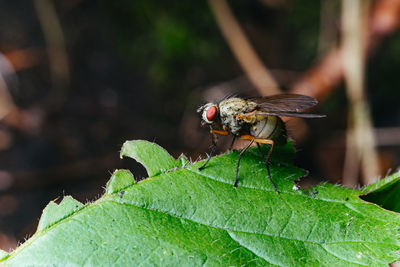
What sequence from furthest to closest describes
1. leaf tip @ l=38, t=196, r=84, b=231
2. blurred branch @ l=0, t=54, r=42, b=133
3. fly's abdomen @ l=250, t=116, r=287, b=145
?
blurred branch @ l=0, t=54, r=42, b=133 → fly's abdomen @ l=250, t=116, r=287, b=145 → leaf tip @ l=38, t=196, r=84, b=231

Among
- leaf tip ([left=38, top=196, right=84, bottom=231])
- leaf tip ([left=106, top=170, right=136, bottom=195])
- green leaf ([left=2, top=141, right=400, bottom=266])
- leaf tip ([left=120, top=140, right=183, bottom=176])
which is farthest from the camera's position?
leaf tip ([left=120, top=140, right=183, bottom=176])

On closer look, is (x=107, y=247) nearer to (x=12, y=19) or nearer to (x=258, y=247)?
(x=258, y=247)

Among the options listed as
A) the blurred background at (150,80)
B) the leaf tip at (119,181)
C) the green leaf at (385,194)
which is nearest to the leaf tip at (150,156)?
the leaf tip at (119,181)

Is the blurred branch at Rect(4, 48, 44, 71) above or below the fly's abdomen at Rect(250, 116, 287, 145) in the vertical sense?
above

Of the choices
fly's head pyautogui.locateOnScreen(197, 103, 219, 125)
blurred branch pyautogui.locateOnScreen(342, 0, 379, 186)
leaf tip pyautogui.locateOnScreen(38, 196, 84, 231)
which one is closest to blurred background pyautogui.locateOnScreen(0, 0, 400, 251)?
blurred branch pyautogui.locateOnScreen(342, 0, 379, 186)

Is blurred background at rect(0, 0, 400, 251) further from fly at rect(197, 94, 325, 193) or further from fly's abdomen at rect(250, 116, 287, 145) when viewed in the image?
fly's abdomen at rect(250, 116, 287, 145)

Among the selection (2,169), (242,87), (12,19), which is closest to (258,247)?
(242,87)
